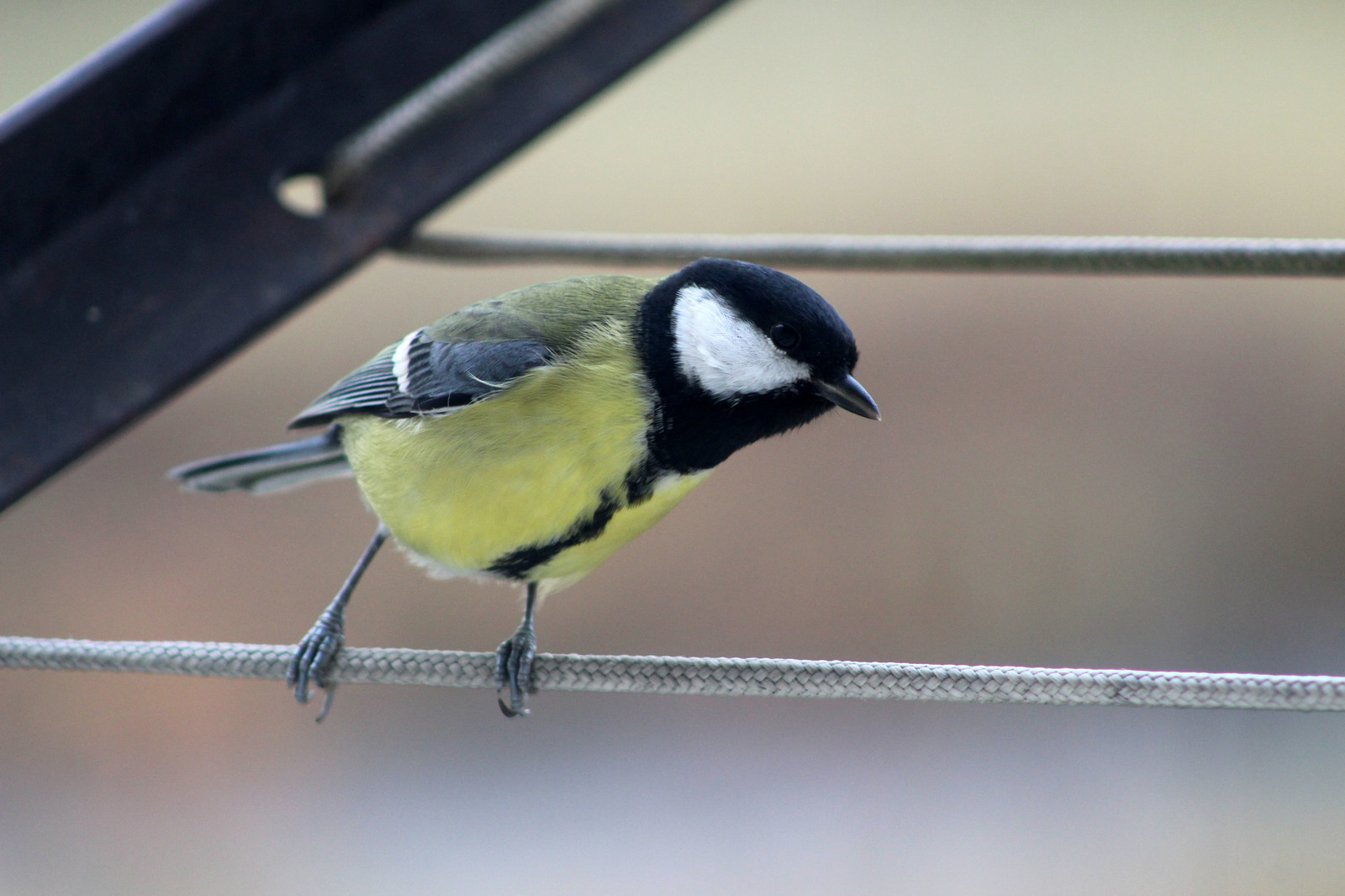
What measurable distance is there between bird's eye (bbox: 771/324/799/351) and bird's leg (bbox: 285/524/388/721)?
1.89 ft

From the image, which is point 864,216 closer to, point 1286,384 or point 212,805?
point 1286,384

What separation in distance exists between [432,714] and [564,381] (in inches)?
72.5

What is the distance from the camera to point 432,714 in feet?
9.30

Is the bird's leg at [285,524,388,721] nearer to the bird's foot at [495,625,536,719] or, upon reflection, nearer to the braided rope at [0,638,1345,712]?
the bird's foot at [495,625,536,719]

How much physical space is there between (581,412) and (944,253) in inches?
15.6

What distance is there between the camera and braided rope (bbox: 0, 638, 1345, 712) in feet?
2.64

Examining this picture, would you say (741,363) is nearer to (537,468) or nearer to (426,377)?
(537,468)

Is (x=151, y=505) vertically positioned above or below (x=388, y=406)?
below

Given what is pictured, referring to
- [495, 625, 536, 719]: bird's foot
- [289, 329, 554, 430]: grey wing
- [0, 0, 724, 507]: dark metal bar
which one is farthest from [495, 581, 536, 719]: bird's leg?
[0, 0, 724, 507]: dark metal bar

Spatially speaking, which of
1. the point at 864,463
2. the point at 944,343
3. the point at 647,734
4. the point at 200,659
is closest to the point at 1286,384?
the point at 944,343

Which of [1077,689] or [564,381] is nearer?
[1077,689]

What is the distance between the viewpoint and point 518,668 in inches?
52.2

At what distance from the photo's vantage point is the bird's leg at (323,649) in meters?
1.34

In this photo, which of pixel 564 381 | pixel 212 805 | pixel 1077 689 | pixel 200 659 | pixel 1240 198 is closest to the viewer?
pixel 1077 689
